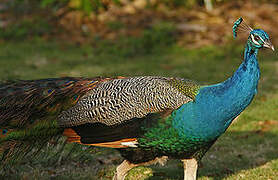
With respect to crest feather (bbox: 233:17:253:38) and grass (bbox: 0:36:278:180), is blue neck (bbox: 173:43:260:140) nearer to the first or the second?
crest feather (bbox: 233:17:253:38)

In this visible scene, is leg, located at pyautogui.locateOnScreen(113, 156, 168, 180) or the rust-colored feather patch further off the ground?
the rust-colored feather patch

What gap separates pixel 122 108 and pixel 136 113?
11 cm

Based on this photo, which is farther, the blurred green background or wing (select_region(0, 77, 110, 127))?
the blurred green background

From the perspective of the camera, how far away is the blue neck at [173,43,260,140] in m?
3.16

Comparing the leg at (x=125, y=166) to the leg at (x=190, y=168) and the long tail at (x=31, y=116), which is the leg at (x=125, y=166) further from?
the long tail at (x=31, y=116)

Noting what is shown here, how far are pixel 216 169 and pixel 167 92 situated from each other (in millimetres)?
1492

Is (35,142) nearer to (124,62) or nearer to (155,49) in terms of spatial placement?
(124,62)

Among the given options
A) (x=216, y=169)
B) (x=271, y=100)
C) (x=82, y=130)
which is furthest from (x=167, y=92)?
(x=271, y=100)

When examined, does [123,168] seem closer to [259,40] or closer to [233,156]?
[259,40]

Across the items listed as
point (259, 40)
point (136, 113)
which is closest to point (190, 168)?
point (136, 113)

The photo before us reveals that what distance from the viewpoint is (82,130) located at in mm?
3379

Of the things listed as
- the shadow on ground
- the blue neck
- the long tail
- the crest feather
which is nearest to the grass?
the shadow on ground

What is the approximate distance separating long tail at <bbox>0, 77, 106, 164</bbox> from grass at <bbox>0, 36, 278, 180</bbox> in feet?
0.72

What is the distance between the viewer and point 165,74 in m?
7.98
